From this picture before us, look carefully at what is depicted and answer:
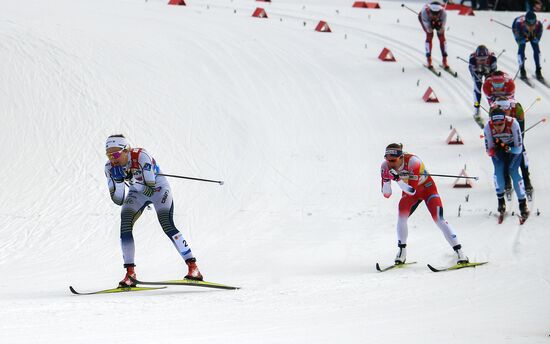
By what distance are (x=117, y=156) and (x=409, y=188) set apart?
3.31m

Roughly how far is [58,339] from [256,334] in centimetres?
153

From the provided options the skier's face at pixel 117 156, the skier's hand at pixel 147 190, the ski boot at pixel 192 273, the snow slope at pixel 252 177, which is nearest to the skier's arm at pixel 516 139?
the snow slope at pixel 252 177

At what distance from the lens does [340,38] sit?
22.9 m

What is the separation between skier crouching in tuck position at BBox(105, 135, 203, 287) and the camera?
31.1ft

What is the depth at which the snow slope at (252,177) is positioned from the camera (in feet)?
26.6

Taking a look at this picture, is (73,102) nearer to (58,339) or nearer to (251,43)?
(251,43)

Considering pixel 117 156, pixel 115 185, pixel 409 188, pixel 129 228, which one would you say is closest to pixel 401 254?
pixel 409 188

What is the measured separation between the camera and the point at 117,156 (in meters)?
9.41

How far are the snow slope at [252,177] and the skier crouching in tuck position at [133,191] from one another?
51 cm

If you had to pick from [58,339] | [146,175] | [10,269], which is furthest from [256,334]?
[10,269]

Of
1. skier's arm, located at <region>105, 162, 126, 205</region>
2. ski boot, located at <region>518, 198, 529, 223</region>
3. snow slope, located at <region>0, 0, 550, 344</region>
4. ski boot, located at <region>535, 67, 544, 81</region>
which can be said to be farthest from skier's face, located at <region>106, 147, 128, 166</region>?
ski boot, located at <region>535, 67, 544, 81</region>

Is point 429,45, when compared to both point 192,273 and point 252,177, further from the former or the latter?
point 192,273

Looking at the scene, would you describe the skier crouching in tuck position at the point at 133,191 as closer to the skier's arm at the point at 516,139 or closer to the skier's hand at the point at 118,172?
the skier's hand at the point at 118,172

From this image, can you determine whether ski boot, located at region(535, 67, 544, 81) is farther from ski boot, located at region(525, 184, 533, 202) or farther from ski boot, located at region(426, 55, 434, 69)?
ski boot, located at region(525, 184, 533, 202)
